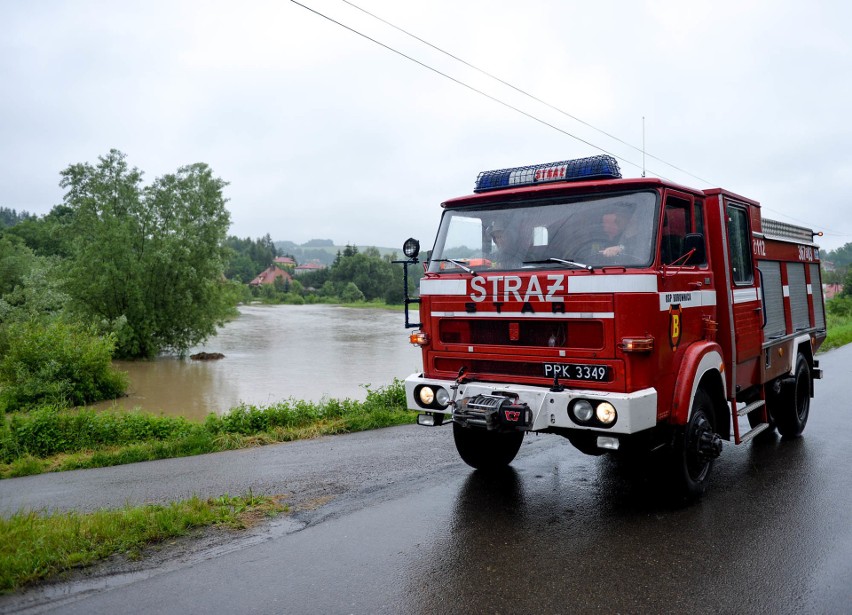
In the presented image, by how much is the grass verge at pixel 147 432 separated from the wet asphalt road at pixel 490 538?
23.5 inches

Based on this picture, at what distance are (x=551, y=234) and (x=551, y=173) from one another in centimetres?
64

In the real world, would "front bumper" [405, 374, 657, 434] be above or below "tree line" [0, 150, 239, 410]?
below

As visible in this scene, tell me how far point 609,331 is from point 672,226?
3.48 ft

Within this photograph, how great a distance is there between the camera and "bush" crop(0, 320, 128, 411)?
48.0 feet

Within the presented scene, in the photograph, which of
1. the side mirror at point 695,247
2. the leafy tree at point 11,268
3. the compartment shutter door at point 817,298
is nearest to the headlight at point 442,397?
the side mirror at point 695,247

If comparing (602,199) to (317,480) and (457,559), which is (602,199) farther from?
(317,480)

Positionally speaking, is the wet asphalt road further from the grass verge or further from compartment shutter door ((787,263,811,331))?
compartment shutter door ((787,263,811,331))

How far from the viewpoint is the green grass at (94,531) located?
392 centimetres

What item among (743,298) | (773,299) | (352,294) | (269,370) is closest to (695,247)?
(743,298)

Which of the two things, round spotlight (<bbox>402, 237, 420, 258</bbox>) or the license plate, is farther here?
round spotlight (<bbox>402, 237, 420, 258</bbox>)

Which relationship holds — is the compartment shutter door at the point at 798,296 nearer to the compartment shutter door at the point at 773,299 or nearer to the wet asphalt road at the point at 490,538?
the compartment shutter door at the point at 773,299

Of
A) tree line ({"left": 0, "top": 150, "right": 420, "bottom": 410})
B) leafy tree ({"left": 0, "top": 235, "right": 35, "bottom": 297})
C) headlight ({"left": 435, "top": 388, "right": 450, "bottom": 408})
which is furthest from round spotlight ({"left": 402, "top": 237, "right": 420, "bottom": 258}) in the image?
leafy tree ({"left": 0, "top": 235, "right": 35, "bottom": 297})

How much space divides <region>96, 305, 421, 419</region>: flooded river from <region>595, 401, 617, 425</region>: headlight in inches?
486

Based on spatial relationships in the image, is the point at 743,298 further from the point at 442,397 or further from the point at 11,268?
the point at 11,268
